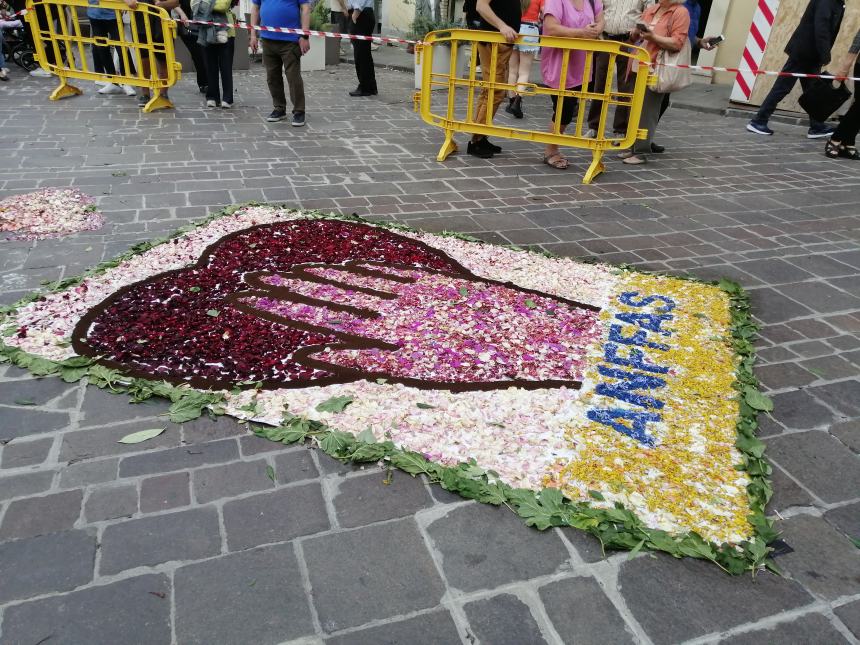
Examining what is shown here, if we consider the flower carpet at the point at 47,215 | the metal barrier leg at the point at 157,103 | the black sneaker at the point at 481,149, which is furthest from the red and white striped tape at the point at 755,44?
the flower carpet at the point at 47,215

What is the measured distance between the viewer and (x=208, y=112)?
9.16 m

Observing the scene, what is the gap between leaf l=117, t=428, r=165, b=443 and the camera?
276 cm

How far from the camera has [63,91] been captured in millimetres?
9633

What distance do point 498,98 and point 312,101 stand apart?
12.9ft

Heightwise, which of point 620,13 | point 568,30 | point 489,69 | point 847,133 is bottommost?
point 847,133

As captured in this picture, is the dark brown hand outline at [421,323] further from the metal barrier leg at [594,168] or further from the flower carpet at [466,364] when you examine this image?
the metal barrier leg at [594,168]

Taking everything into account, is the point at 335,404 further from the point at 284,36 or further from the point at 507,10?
the point at 284,36

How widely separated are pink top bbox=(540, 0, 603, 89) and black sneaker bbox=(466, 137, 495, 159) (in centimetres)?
104

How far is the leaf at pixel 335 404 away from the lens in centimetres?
296

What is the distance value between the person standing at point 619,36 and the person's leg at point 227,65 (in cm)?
464

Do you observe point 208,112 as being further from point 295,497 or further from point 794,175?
point 295,497

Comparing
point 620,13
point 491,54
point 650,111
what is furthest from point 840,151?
point 491,54

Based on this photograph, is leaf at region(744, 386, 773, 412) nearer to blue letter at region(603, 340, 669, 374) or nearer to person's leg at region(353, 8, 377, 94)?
blue letter at region(603, 340, 669, 374)

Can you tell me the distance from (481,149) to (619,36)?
210 centimetres
